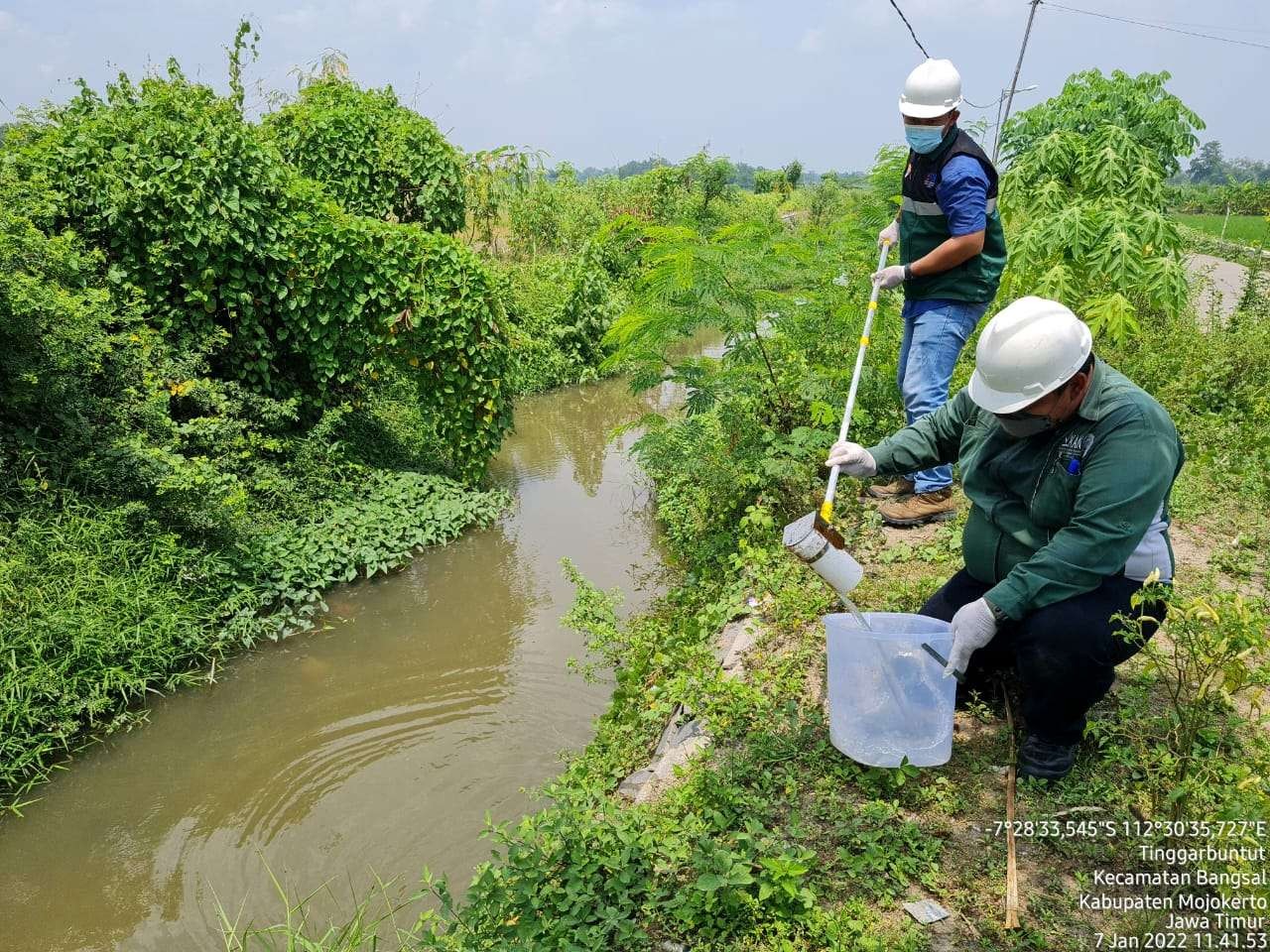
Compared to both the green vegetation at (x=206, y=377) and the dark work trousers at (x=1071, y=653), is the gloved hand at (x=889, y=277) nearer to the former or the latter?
the dark work trousers at (x=1071, y=653)

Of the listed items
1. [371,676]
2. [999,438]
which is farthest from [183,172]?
[999,438]

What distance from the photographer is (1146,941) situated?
6.73ft

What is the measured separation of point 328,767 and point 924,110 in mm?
4269

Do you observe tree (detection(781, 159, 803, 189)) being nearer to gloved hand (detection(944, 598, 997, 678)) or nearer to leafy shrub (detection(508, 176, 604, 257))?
leafy shrub (detection(508, 176, 604, 257))

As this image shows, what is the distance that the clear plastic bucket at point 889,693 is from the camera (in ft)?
8.49

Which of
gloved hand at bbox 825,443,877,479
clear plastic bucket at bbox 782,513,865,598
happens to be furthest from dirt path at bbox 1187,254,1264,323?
clear plastic bucket at bbox 782,513,865,598

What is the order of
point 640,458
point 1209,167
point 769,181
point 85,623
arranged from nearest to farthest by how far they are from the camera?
point 85,623 < point 640,458 < point 769,181 < point 1209,167

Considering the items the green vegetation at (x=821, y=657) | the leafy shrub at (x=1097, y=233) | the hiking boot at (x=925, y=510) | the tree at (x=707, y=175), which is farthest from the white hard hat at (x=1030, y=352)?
the tree at (x=707, y=175)

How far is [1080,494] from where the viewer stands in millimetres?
2334

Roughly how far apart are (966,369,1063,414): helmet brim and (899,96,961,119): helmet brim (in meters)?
1.69

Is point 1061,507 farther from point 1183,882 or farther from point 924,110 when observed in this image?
point 924,110

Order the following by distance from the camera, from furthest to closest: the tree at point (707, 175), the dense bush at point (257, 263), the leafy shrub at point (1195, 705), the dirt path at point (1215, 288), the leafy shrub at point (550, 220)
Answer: the tree at point (707, 175) < the leafy shrub at point (550, 220) < the dirt path at point (1215, 288) < the dense bush at point (257, 263) < the leafy shrub at point (1195, 705)

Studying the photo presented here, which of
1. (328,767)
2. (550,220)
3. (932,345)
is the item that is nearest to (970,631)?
(932,345)

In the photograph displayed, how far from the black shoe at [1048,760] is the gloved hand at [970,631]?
0.45m
